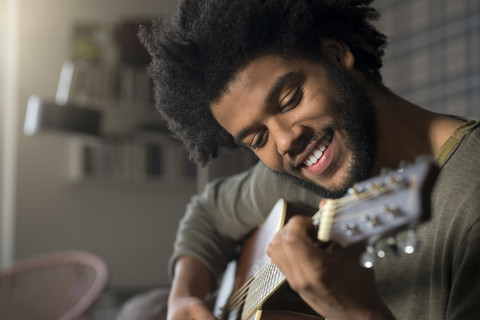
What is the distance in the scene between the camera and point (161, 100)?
54.1 inches

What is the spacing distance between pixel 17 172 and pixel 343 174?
275cm

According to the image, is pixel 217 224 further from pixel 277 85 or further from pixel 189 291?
pixel 277 85

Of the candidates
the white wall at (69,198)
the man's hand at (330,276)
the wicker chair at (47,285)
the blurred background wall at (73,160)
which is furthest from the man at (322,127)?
the white wall at (69,198)

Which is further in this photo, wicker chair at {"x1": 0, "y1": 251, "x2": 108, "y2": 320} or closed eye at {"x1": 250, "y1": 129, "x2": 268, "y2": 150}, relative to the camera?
wicker chair at {"x1": 0, "y1": 251, "x2": 108, "y2": 320}

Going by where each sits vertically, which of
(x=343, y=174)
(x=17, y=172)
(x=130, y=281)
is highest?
(x=343, y=174)

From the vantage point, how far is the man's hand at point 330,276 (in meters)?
0.81

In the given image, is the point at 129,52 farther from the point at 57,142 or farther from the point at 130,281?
the point at 130,281

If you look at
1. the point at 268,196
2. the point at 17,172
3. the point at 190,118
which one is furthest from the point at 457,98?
the point at 17,172

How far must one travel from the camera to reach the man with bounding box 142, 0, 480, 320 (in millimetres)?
853

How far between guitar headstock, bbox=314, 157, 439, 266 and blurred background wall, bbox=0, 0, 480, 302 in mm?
2545

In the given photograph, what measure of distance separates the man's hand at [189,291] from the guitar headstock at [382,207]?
23.5 inches

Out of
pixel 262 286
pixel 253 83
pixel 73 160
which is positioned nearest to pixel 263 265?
pixel 262 286

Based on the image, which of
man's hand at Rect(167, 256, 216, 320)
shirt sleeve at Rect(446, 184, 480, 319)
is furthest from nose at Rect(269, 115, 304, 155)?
man's hand at Rect(167, 256, 216, 320)

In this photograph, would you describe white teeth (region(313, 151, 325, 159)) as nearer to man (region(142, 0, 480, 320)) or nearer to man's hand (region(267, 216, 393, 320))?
man (region(142, 0, 480, 320))
